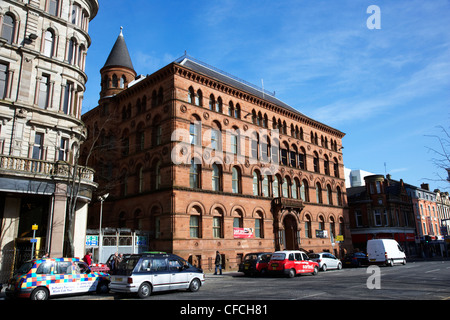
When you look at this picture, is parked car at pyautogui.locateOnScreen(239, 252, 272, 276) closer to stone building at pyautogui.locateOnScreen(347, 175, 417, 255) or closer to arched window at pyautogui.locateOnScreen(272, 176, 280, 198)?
arched window at pyautogui.locateOnScreen(272, 176, 280, 198)

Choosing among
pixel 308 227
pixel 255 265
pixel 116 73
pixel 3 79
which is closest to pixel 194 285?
pixel 255 265

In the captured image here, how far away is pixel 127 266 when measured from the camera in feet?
46.8

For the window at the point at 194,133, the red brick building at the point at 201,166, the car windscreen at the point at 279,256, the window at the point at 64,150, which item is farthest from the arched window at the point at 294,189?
the window at the point at 64,150

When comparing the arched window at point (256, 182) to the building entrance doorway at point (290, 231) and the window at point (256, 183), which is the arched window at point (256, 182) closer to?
the window at point (256, 183)

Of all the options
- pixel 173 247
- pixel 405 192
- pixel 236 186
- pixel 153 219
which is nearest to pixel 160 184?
pixel 153 219

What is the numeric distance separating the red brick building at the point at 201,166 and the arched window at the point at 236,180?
0.10 meters

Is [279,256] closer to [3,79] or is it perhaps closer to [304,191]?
[304,191]

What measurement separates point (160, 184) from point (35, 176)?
1102 centimetres

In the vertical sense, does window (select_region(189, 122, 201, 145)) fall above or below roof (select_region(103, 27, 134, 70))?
below

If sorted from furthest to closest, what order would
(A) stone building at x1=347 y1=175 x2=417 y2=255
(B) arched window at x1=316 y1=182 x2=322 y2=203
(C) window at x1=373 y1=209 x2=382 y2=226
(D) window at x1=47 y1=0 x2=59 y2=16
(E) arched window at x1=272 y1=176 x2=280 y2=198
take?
(C) window at x1=373 y1=209 x2=382 y2=226 → (A) stone building at x1=347 y1=175 x2=417 y2=255 → (B) arched window at x1=316 y1=182 x2=322 y2=203 → (E) arched window at x1=272 y1=176 x2=280 y2=198 → (D) window at x1=47 y1=0 x2=59 y2=16

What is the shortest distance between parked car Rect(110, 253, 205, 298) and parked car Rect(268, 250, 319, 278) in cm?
841

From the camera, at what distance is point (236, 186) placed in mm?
33125

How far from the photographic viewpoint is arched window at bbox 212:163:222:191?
31250 millimetres

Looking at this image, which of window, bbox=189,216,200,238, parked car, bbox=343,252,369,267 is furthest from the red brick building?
parked car, bbox=343,252,369,267
